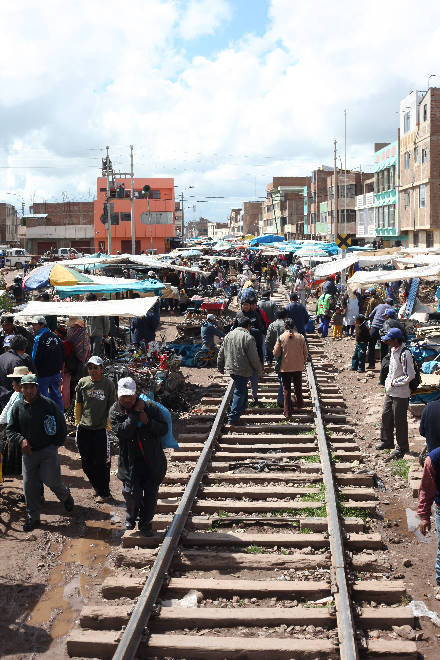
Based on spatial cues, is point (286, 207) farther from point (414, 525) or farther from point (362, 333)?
point (414, 525)

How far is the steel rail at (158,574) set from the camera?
5.11 meters

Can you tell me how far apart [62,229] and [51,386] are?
289 feet

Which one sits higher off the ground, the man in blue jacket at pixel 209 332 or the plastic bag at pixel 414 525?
the man in blue jacket at pixel 209 332

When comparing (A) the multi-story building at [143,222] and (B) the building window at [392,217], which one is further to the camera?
(A) the multi-story building at [143,222]

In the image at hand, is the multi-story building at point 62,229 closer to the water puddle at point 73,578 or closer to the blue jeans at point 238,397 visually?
the blue jeans at point 238,397

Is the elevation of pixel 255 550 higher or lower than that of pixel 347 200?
lower

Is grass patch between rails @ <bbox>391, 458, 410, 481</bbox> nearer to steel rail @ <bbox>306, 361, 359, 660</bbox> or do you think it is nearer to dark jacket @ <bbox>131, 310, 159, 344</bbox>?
steel rail @ <bbox>306, 361, 359, 660</bbox>

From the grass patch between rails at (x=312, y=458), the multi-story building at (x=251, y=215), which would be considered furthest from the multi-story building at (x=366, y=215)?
the multi-story building at (x=251, y=215)

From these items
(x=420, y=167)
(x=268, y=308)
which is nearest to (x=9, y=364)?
(x=268, y=308)

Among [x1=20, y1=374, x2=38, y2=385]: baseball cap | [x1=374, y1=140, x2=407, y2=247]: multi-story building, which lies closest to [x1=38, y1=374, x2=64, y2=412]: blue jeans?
[x1=20, y1=374, x2=38, y2=385]: baseball cap

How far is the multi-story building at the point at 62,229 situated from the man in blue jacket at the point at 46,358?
8055cm

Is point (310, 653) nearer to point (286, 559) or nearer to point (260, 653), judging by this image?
point (260, 653)

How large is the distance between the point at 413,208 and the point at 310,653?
156ft

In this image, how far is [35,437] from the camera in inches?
307
